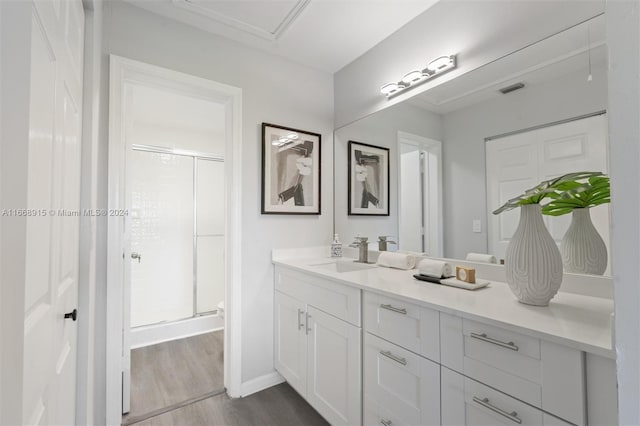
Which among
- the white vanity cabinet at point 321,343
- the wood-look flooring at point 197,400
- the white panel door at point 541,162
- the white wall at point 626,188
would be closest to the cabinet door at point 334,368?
the white vanity cabinet at point 321,343

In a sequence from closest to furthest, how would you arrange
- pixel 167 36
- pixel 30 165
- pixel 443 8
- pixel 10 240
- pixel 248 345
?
pixel 10 240 → pixel 30 165 → pixel 443 8 → pixel 167 36 → pixel 248 345

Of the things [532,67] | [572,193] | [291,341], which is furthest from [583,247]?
[291,341]

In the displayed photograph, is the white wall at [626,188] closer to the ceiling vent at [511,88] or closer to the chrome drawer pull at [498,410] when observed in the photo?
the chrome drawer pull at [498,410]

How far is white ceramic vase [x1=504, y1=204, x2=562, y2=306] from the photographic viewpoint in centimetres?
100

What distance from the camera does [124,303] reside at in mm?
1696

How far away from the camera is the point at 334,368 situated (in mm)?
1532

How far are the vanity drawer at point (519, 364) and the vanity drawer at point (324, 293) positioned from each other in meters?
0.48

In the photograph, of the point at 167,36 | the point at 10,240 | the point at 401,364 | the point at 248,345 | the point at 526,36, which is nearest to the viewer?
the point at 10,240

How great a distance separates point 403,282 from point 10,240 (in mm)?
1381

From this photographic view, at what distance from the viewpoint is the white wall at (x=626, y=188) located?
28 cm

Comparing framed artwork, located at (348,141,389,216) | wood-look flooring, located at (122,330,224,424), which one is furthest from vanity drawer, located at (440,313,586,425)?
wood-look flooring, located at (122,330,224,424)

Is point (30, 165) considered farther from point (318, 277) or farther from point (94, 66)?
point (318, 277)

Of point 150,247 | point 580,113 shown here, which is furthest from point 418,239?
point 150,247

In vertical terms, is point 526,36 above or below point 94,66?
above
